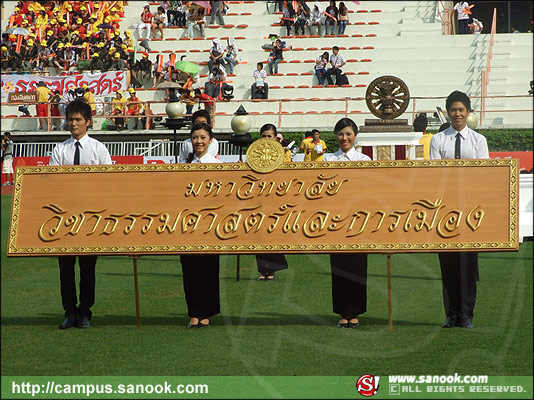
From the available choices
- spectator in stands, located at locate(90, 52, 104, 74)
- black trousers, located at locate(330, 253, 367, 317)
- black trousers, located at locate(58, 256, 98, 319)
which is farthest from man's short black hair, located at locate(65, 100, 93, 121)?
spectator in stands, located at locate(90, 52, 104, 74)

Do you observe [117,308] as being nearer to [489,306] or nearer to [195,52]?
[489,306]

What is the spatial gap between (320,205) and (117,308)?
7.14 feet

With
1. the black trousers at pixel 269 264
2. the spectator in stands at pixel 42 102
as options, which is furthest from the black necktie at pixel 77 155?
the spectator in stands at pixel 42 102

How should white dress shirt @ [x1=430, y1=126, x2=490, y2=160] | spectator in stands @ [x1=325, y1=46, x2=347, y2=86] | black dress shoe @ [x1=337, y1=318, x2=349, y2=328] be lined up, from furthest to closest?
spectator in stands @ [x1=325, y1=46, x2=347, y2=86] → black dress shoe @ [x1=337, y1=318, x2=349, y2=328] → white dress shirt @ [x1=430, y1=126, x2=490, y2=160]

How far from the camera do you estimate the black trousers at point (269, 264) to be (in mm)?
8750

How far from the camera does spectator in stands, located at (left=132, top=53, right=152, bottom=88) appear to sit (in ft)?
39.7

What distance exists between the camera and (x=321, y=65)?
1313 centimetres

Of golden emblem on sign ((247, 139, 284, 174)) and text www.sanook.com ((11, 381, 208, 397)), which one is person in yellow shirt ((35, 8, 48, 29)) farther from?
text www.sanook.com ((11, 381, 208, 397))

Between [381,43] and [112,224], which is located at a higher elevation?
[381,43]

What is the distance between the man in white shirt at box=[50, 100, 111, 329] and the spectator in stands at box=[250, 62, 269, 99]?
623 centimetres

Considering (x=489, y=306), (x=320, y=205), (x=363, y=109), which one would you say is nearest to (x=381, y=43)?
(x=363, y=109)

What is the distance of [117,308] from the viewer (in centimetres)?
723

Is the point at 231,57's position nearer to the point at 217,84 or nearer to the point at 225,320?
the point at 217,84

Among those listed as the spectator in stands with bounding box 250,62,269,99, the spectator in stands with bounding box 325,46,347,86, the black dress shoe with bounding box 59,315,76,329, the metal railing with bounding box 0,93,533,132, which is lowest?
the black dress shoe with bounding box 59,315,76,329
